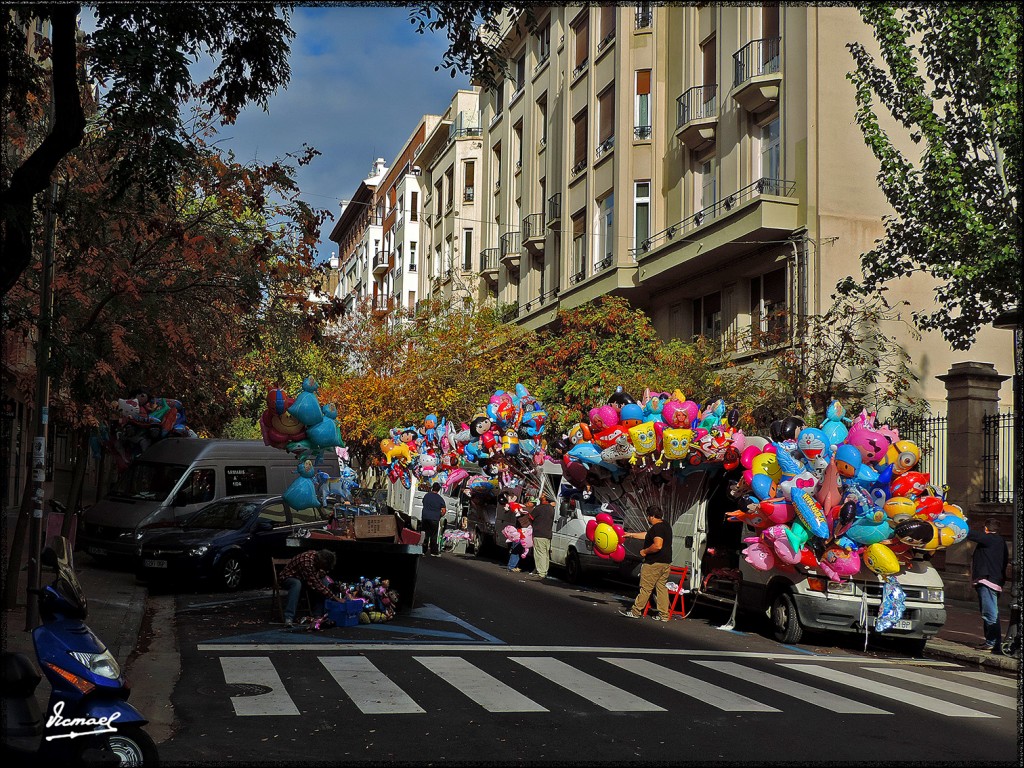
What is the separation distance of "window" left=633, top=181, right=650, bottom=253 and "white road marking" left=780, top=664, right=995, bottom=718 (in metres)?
21.2

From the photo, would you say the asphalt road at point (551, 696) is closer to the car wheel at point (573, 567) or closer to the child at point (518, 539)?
the car wheel at point (573, 567)

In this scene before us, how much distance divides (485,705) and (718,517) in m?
8.88

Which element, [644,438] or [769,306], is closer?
[644,438]

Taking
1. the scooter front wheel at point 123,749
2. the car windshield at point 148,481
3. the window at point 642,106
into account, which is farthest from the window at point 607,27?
the scooter front wheel at point 123,749

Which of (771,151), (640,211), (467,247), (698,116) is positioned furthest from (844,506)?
(467,247)

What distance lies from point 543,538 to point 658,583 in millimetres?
6529

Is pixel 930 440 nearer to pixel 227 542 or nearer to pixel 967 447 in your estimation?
pixel 967 447

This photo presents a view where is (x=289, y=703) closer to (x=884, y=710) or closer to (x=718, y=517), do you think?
(x=884, y=710)

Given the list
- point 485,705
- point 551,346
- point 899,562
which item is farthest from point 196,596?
point 551,346

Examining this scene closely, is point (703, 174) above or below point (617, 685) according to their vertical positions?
above

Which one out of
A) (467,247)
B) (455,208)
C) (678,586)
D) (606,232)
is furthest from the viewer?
(455,208)

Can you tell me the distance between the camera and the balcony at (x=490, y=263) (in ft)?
154

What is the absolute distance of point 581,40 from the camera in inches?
1479

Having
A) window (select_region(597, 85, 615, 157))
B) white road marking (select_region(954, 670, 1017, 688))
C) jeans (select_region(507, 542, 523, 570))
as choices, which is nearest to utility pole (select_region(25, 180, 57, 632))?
white road marking (select_region(954, 670, 1017, 688))
